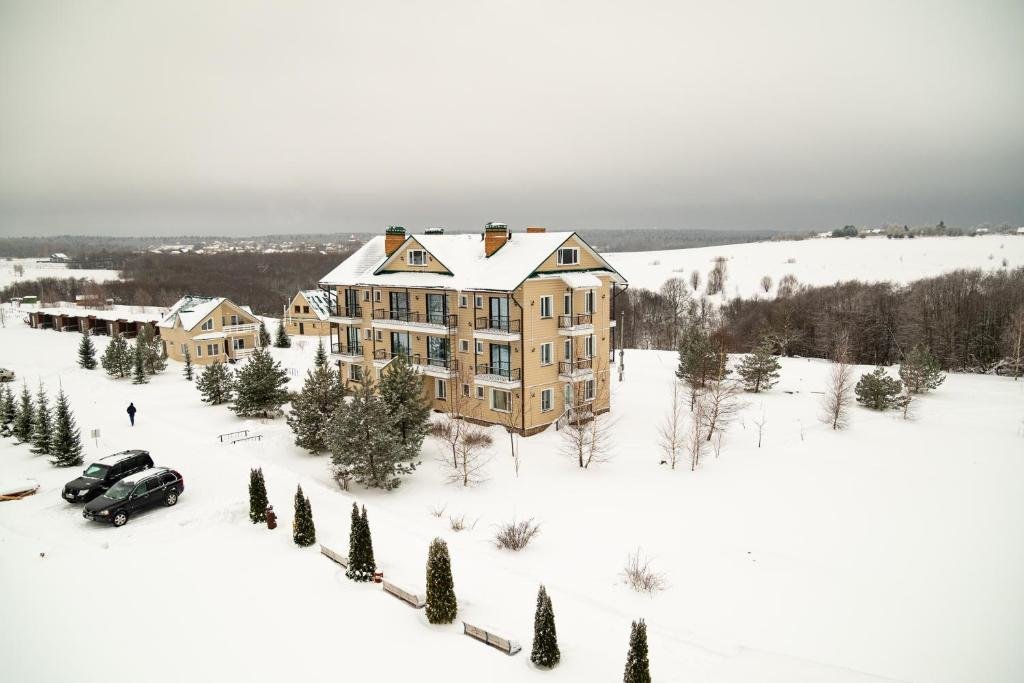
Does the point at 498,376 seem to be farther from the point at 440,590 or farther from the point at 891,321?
the point at 891,321

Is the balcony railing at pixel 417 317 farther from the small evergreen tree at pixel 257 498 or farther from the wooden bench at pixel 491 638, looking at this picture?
the wooden bench at pixel 491 638

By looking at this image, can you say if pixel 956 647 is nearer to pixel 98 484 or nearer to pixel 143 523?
pixel 143 523

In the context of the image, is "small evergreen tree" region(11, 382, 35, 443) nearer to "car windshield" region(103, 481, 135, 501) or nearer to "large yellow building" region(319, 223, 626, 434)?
"car windshield" region(103, 481, 135, 501)

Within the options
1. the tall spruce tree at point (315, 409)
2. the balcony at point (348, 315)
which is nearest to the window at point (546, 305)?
the tall spruce tree at point (315, 409)

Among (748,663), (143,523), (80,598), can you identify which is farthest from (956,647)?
(143,523)

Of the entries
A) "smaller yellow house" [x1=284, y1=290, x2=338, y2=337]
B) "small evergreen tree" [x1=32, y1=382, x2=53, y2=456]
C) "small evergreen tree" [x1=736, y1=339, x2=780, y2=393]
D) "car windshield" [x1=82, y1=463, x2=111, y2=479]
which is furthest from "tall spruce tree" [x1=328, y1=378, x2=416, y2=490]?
"smaller yellow house" [x1=284, y1=290, x2=338, y2=337]
